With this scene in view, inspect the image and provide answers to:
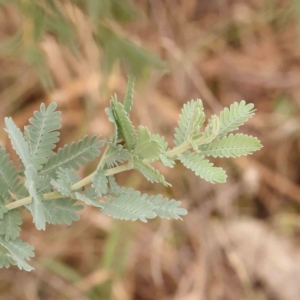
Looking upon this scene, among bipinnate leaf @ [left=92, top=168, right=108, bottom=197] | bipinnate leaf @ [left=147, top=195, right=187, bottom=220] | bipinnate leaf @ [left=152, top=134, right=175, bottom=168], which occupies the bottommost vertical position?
bipinnate leaf @ [left=147, top=195, right=187, bottom=220]

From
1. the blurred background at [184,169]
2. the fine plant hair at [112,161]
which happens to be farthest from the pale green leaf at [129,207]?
the blurred background at [184,169]

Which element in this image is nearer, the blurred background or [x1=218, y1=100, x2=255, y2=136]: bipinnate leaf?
[x1=218, y1=100, x2=255, y2=136]: bipinnate leaf

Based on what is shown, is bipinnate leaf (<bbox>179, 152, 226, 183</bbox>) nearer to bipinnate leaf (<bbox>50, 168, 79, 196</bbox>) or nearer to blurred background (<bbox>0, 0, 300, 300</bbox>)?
bipinnate leaf (<bbox>50, 168, 79, 196</bbox>)

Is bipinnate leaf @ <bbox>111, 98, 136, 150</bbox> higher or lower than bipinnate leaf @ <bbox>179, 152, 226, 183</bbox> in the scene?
higher

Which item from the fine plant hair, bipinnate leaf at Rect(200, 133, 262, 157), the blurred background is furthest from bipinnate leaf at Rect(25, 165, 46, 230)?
the blurred background

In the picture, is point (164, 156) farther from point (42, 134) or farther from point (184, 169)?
point (184, 169)

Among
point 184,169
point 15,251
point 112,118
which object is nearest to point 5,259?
point 15,251

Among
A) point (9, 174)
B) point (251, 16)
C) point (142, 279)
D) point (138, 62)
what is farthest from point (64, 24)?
point (251, 16)
